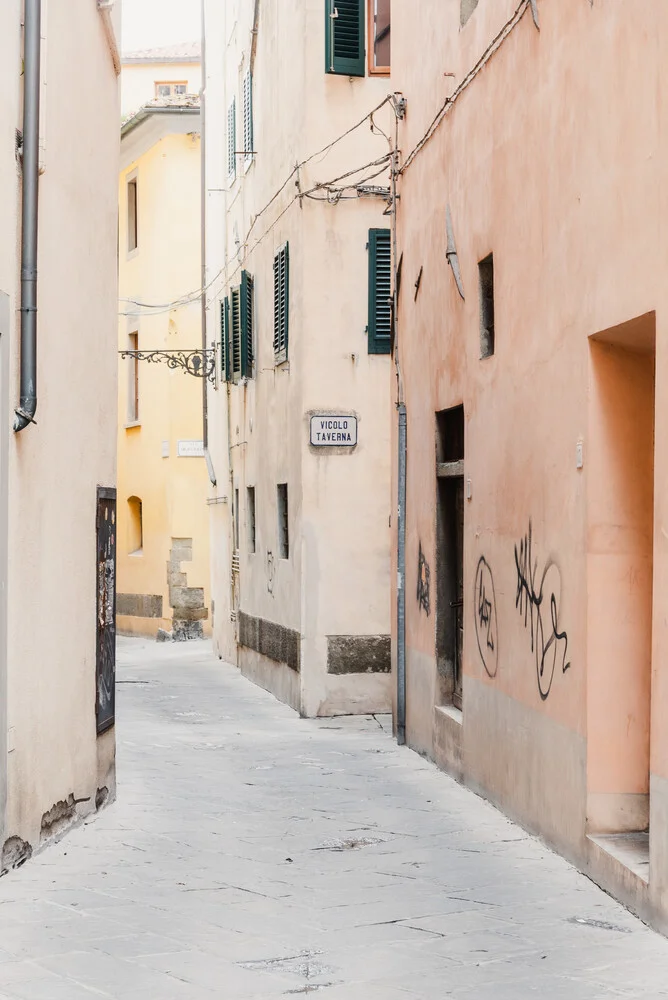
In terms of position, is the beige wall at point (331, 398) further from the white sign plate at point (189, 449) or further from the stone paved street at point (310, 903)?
the white sign plate at point (189, 449)

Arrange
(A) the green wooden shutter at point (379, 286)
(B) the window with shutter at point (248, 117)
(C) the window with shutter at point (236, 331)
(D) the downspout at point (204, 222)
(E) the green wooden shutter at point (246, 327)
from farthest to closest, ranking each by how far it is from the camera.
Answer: (D) the downspout at point (204, 222) < (C) the window with shutter at point (236, 331) < (B) the window with shutter at point (248, 117) < (E) the green wooden shutter at point (246, 327) < (A) the green wooden shutter at point (379, 286)

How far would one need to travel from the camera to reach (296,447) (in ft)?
46.9

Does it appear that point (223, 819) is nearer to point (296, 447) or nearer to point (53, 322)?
point (53, 322)

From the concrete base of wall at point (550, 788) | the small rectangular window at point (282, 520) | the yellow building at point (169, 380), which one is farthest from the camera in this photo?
the yellow building at point (169, 380)

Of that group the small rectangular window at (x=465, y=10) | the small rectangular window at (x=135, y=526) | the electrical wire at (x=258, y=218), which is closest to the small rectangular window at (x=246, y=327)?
the electrical wire at (x=258, y=218)

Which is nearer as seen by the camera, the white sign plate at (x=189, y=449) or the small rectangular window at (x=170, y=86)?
the white sign plate at (x=189, y=449)

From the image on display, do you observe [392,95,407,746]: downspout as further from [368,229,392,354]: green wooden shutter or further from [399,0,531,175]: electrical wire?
[368,229,392,354]: green wooden shutter

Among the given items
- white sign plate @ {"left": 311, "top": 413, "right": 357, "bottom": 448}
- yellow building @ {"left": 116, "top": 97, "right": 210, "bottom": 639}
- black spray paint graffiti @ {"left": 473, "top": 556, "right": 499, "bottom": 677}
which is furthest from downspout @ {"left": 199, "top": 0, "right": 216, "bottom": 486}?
black spray paint graffiti @ {"left": 473, "top": 556, "right": 499, "bottom": 677}

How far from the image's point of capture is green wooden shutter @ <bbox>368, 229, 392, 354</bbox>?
46.3 ft

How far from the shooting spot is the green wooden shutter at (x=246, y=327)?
1716 cm

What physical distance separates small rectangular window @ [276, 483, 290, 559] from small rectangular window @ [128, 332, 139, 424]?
10220mm

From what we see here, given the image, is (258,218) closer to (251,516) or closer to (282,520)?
(251,516)

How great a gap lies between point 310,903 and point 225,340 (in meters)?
13.5

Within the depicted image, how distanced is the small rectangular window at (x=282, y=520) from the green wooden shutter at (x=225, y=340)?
376cm
